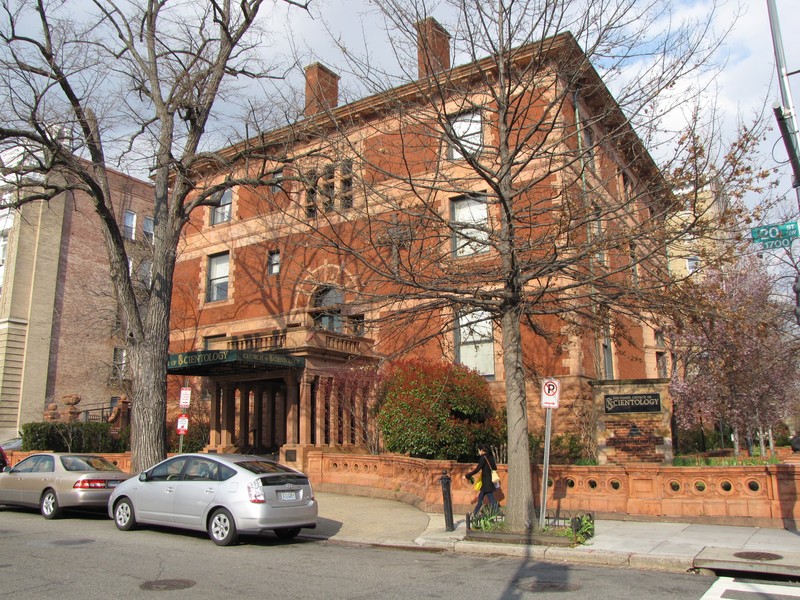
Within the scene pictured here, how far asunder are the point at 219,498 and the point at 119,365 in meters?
27.9

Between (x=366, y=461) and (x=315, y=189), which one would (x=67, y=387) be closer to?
(x=366, y=461)

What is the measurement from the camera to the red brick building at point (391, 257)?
12.5 meters

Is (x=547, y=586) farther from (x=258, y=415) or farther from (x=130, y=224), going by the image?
(x=130, y=224)

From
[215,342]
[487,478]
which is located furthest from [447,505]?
[215,342]

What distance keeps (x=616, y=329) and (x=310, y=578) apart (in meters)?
8.81

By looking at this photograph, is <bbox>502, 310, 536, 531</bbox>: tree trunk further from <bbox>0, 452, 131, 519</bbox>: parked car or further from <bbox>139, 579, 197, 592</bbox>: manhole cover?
<bbox>0, 452, 131, 519</bbox>: parked car

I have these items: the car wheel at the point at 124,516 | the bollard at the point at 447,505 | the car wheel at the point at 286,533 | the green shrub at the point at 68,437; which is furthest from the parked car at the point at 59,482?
the green shrub at the point at 68,437

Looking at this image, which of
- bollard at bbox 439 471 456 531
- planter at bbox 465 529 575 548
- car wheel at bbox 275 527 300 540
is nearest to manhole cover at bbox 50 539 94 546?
car wheel at bbox 275 527 300 540

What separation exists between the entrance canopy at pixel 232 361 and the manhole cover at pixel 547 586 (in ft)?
47.0

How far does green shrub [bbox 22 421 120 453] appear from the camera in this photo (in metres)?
27.5

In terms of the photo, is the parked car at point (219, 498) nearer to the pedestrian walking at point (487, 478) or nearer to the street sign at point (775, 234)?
the pedestrian walking at point (487, 478)

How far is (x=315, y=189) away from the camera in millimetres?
15180

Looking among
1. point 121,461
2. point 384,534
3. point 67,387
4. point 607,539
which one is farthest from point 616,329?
point 67,387

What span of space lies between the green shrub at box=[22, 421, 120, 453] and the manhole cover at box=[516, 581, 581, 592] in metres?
23.8
